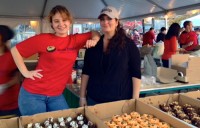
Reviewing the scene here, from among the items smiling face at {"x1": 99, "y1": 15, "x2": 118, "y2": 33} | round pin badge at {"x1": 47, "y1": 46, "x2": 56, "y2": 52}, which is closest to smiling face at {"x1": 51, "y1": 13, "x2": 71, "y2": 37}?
round pin badge at {"x1": 47, "y1": 46, "x2": 56, "y2": 52}

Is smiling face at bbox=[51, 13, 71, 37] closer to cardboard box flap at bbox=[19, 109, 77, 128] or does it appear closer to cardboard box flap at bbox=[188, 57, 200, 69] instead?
cardboard box flap at bbox=[19, 109, 77, 128]

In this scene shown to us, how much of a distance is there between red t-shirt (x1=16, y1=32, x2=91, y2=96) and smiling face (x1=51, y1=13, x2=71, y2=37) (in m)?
0.05

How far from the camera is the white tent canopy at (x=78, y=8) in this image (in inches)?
220

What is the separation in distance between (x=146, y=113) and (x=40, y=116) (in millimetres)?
665

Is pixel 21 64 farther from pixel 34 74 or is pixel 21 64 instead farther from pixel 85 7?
pixel 85 7

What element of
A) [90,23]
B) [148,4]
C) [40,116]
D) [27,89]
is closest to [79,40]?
[27,89]

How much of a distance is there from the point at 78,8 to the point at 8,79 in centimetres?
Answer: 497

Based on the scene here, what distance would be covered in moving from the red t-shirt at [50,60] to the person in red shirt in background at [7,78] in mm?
401

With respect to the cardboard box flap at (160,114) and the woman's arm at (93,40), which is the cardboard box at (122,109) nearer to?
the cardboard box flap at (160,114)

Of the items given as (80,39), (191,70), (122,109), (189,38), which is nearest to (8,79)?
(80,39)

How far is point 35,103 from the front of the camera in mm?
1638

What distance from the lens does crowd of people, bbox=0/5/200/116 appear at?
1.62m

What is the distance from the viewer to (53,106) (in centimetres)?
170

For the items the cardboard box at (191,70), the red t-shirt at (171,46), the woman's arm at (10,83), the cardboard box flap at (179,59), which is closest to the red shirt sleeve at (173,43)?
the red t-shirt at (171,46)
